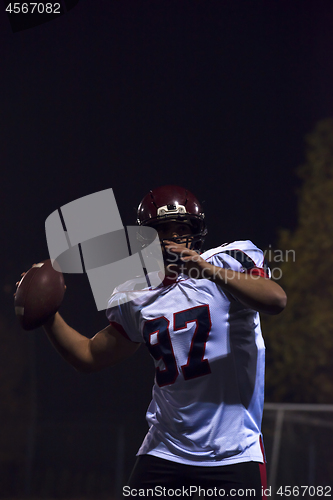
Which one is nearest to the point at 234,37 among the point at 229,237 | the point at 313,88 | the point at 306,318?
the point at 313,88

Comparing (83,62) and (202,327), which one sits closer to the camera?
(202,327)

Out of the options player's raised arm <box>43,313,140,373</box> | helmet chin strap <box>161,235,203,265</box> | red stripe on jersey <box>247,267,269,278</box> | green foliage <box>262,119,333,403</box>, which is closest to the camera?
red stripe on jersey <box>247,267,269,278</box>

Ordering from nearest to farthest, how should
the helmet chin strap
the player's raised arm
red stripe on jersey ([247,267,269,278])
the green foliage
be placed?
red stripe on jersey ([247,267,269,278]) < the helmet chin strap < the player's raised arm < the green foliage

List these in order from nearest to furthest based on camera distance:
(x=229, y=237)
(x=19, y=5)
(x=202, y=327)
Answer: (x=202, y=327), (x=19, y=5), (x=229, y=237)

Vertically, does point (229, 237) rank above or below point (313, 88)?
below

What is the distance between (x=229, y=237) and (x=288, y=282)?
0.86 m

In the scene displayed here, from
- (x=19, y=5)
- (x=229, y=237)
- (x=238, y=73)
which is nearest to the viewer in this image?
(x=19, y=5)

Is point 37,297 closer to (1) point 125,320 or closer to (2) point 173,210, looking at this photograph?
(1) point 125,320

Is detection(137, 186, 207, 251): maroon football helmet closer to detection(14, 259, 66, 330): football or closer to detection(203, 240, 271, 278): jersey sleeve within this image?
detection(203, 240, 271, 278): jersey sleeve

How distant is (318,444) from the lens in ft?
8.35

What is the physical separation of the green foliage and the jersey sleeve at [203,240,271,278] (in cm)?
293

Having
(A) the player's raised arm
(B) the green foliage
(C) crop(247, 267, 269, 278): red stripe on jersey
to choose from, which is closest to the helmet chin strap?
(C) crop(247, 267, 269, 278): red stripe on jersey

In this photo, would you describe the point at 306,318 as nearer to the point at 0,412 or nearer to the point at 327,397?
the point at 327,397

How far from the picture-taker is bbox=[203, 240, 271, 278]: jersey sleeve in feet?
3.90
